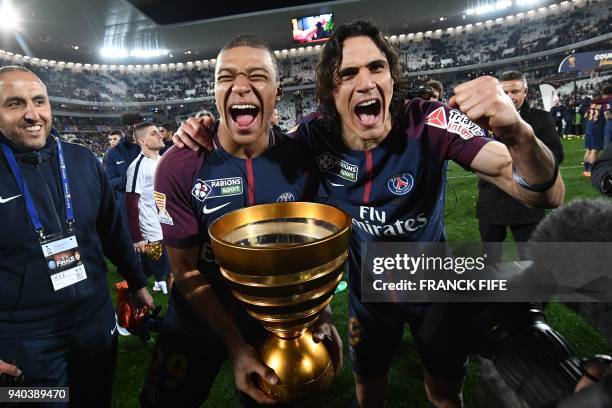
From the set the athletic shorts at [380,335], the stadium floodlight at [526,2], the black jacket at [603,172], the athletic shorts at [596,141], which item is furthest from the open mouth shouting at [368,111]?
the stadium floodlight at [526,2]

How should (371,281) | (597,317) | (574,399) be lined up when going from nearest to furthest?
(574,399) < (597,317) < (371,281)

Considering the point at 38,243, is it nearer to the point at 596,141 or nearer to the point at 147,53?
the point at 596,141

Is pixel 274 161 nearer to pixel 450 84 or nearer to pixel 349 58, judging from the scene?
pixel 349 58

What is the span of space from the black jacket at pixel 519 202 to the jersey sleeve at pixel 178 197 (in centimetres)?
280

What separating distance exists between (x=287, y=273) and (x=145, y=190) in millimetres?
4045

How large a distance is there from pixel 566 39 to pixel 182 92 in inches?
1581

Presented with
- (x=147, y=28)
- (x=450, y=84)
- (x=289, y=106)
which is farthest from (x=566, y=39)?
(x=147, y=28)

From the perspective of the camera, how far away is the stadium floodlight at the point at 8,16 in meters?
23.2

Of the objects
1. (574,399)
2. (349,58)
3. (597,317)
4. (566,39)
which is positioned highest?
(566,39)

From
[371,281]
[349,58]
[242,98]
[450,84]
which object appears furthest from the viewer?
[450,84]

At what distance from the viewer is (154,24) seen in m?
30.7

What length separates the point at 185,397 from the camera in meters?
1.60

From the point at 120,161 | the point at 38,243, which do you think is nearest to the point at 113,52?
the point at 120,161

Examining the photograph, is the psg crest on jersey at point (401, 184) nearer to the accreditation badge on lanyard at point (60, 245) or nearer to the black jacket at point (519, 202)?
the accreditation badge on lanyard at point (60, 245)
